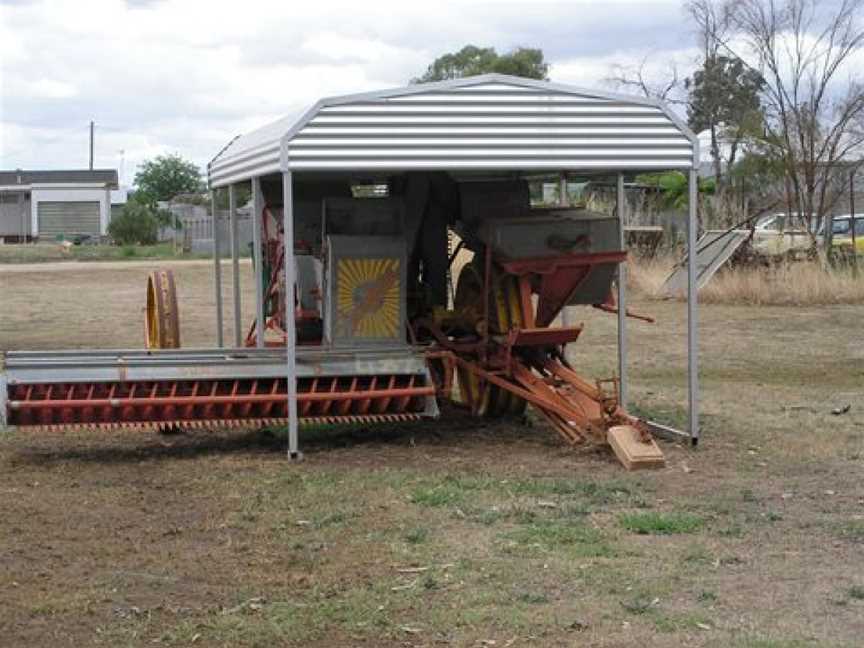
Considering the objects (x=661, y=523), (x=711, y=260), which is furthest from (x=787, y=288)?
(x=661, y=523)

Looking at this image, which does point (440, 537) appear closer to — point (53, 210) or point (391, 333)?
point (391, 333)

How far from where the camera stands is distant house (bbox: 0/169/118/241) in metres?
82.1

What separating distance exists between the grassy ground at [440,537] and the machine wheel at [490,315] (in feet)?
1.01

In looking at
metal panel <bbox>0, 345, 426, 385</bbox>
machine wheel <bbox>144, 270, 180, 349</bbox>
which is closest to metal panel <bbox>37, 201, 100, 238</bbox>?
machine wheel <bbox>144, 270, 180, 349</bbox>

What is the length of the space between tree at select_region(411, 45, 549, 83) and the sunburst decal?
41.0 meters

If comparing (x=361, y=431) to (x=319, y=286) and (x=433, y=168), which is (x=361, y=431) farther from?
(x=433, y=168)

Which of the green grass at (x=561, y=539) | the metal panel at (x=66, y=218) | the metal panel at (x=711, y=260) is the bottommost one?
the green grass at (x=561, y=539)

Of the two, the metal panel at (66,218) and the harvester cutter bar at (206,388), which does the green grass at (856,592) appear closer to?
the harvester cutter bar at (206,388)

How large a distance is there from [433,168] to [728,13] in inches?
980

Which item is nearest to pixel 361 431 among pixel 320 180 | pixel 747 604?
pixel 320 180

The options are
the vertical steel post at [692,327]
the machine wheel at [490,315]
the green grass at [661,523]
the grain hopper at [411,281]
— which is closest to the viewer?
the green grass at [661,523]

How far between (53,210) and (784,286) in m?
65.9

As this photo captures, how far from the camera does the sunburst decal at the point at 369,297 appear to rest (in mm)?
10719

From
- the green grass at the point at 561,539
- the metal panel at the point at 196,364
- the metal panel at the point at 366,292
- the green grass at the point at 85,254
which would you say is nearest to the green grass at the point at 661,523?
the green grass at the point at 561,539
